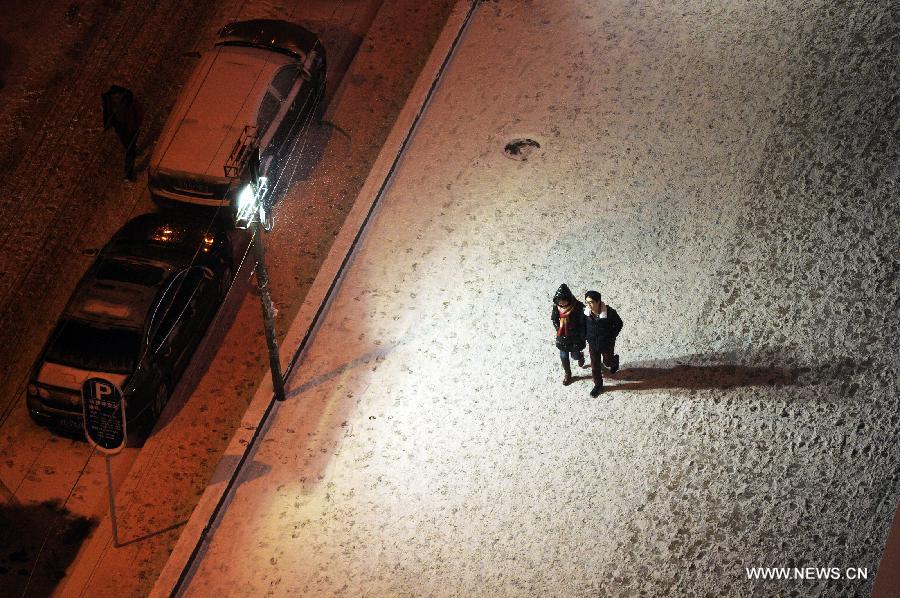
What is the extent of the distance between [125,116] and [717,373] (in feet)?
29.6

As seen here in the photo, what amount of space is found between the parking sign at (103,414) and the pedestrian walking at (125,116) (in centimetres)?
552

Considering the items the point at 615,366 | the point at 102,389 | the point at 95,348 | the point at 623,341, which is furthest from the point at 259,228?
the point at 623,341

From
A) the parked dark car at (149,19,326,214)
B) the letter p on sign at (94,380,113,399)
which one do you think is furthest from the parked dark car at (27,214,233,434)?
the letter p on sign at (94,380,113,399)

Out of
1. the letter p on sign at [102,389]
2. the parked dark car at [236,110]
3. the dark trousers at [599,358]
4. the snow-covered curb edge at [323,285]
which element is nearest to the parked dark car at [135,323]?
the parked dark car at [236,110]

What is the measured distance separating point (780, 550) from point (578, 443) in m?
2.34

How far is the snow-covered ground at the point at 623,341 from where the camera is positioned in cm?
1103

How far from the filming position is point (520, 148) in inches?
587

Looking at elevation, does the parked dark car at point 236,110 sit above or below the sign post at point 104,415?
above

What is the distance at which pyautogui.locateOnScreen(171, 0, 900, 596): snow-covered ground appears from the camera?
11.0 meters

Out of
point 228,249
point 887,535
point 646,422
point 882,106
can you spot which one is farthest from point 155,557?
point 882,106

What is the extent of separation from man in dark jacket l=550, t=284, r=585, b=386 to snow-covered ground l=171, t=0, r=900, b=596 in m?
0.86

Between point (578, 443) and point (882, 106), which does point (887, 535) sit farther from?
point (882, 106)

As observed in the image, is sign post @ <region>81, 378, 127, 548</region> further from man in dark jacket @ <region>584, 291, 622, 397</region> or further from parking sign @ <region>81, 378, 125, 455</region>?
man in dark jacket @ <region>584, 291, 622, 397</region>

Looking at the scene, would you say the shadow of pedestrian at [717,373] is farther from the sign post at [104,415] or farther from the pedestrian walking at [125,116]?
the pedestrian walking at [125,116]
